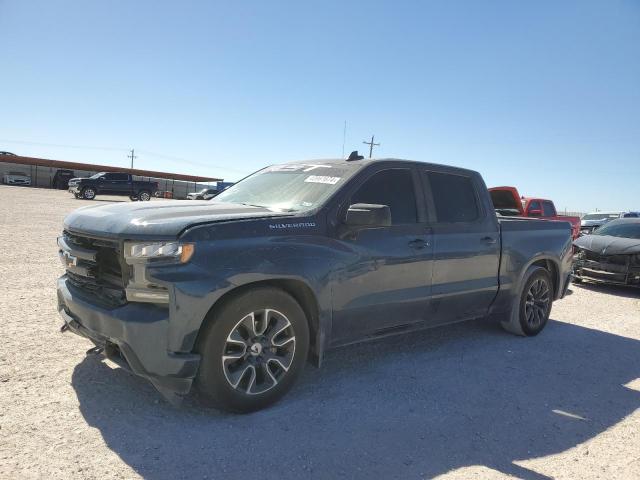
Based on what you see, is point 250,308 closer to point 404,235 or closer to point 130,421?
point 130,421

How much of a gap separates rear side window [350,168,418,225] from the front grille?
6.26 feet

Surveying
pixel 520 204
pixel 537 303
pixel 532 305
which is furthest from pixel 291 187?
pixel 520 204

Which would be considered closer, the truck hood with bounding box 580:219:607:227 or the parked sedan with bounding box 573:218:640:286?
the parked sedan with bounding box 573:218:640:286

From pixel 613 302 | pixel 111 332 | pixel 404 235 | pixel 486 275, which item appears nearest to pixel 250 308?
pixel 111 332

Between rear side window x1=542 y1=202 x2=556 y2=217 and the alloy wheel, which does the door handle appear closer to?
the alloy wheel

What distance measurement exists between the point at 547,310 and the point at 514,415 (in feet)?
9.26

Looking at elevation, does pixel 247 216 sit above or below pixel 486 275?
above

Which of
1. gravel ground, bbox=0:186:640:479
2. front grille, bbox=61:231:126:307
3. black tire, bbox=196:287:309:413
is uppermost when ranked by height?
front grille, bbox=61:231:126:307

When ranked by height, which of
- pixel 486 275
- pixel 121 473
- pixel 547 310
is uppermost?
pixel 486 275

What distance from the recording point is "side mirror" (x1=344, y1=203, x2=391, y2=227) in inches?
143

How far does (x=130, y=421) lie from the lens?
3.15 m

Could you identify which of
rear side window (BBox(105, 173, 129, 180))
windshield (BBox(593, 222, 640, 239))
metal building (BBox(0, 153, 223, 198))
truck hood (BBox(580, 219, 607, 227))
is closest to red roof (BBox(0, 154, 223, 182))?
metal building (BBox(0, 153, 223, 198))

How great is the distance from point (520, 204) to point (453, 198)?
10189 millimetres

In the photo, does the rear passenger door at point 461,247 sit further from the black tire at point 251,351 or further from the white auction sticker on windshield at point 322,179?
the black tire at point 251,351
